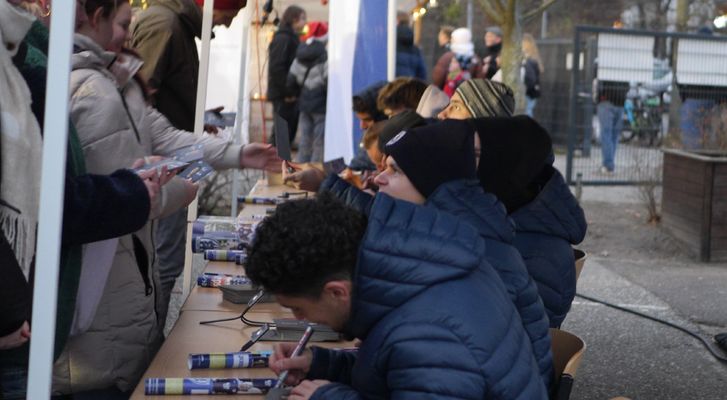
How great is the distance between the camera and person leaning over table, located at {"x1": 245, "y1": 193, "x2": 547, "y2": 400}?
2.01 m

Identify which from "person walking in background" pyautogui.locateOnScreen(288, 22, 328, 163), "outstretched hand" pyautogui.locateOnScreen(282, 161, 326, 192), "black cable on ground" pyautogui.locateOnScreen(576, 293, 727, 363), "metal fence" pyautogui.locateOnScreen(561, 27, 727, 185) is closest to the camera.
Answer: "outstretched hand" pyautogui.locateOnScreen(282, 161, 326, 192)

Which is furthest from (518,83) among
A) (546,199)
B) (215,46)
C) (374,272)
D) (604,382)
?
(374,272)

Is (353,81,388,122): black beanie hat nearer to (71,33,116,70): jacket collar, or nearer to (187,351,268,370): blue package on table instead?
(71,33,116,70): jacket collar

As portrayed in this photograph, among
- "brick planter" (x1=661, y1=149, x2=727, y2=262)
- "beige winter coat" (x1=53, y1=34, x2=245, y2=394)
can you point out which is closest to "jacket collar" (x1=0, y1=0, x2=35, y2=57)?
"beige winter coat" (x1=53, y1=34, x2=245, y2=394)

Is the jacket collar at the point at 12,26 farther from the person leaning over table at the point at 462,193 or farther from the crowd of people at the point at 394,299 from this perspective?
the person leaning over table at the point at 462,193

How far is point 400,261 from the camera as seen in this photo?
206 cm

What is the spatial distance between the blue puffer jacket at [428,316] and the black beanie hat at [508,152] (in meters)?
1.26

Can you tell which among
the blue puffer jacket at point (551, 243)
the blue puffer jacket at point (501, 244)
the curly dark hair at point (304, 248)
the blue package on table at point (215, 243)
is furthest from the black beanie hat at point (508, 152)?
the curly dark hair at point (304, 248)

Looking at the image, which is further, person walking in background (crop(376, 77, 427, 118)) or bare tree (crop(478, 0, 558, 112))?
bare tree (crop(478, 0, 558, 112))

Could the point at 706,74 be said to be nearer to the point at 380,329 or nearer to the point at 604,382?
the point at 604,382

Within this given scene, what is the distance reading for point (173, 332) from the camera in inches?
129

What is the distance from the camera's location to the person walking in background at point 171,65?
550 centimetres

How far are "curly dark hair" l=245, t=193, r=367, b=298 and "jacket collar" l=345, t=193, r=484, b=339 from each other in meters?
0.04

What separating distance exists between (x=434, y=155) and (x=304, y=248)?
1.01 meters
